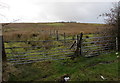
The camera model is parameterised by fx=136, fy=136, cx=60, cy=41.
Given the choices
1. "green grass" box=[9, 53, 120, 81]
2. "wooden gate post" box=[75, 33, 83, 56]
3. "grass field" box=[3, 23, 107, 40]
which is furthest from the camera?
"grass field" box=[3, 23, 107, 40]

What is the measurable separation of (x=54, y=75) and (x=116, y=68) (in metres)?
3.17

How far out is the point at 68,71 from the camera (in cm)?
679

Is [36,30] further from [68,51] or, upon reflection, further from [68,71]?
[68,71]

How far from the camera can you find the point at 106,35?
11312 mm

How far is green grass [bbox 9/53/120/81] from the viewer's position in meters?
6.09

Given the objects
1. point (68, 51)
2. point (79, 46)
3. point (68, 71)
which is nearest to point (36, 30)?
point (68, 51)

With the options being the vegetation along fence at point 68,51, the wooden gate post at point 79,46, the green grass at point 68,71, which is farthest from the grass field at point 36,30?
the wooden gate post at point 79,46

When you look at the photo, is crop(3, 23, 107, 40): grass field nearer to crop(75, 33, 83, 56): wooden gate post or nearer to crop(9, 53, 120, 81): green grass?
crop(9, 53, 120, 81): green grass

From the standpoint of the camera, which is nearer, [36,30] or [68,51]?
[68,51]

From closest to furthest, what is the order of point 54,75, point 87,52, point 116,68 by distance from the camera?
point 54,75 → point 116,68 → point 87,52

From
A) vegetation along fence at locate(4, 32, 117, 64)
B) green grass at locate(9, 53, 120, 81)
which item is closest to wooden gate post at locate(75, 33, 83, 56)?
vegetation along fence at locate(4, 32, 117, 64)

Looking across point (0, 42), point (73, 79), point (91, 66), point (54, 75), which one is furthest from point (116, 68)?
point (0, 42)

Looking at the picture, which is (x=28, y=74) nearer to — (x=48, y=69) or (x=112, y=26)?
(x=48, y=69)

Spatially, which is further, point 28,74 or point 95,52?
point 95,52
